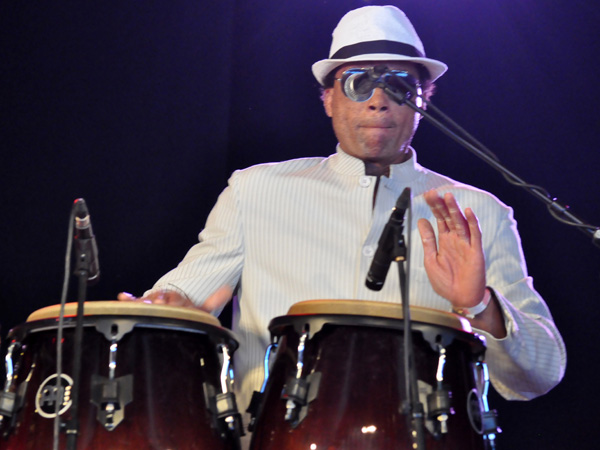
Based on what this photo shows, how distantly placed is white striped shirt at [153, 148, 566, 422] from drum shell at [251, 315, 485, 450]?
0.70 m

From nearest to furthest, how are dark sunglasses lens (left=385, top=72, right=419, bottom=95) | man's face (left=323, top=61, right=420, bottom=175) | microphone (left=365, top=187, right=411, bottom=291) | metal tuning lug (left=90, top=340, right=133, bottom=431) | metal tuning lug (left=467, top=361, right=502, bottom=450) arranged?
microphone (left=365, top=187, right=411, bottom=291) → metal tuning lug (left=90, top=340, right=133, bottom=431) → metal tuning lug (left=467, top=361, right=502, bottom=450) → dark sunglasses lens (left=385, top=72, right=419, bottom=95) → man's face (left=323, top=61, right=420, bottom=175)

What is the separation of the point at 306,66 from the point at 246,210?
3.14 ft

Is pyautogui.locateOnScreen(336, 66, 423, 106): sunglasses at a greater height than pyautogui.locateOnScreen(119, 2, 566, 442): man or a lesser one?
greater

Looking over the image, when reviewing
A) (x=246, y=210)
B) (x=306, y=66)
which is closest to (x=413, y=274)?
(x=246, y=210)

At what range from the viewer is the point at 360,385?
1.92 m

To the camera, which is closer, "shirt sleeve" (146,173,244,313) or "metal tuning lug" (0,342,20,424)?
"metal tuning lug" (0,342,20,424)

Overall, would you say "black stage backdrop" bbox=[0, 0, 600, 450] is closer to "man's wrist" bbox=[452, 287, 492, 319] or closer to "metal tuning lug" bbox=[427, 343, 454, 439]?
"man's wrist" bbox=[452, 287, 492, 319]

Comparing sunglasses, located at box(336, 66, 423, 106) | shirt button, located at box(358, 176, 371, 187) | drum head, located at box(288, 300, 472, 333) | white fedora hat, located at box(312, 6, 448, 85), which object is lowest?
drum head, located at box(288, 300, 472, 333)

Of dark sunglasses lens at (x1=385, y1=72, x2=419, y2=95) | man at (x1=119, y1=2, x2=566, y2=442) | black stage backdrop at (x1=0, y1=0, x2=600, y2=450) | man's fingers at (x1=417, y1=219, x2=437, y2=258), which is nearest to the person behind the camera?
dark sunglasses lens at (x1=385, y1=72, x2=419, y2=95)

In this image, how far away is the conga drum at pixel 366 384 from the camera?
1.89 meters

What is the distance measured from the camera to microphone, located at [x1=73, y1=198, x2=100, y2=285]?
5.95 feet

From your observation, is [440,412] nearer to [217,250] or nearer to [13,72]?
[217,250]

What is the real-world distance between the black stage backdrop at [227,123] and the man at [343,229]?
46 centimetres

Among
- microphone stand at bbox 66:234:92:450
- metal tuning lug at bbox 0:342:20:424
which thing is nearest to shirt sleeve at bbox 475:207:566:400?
microphone stand at bbox 66:234:92:450
